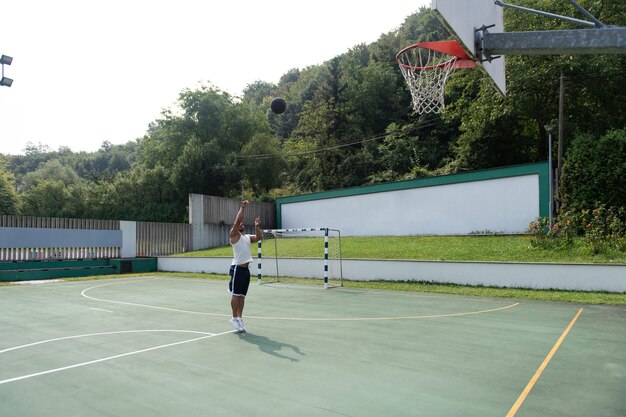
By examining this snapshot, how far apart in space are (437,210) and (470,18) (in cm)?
1850

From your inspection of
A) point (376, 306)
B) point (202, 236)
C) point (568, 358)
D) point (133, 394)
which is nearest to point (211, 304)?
point (376, 306)

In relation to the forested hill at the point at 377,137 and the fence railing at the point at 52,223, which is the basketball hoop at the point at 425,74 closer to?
the forested hill at the point at 377,137

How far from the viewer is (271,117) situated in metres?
71.9

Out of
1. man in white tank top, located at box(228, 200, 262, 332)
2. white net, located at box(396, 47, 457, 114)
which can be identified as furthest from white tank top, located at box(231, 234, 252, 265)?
white net, located at box(396, 47, 457, 114)

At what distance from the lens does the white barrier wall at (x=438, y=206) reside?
20.5m

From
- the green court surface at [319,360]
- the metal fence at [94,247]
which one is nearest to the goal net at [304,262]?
the green court surface at [319,360]

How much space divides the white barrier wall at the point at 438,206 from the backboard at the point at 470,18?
1553 cm

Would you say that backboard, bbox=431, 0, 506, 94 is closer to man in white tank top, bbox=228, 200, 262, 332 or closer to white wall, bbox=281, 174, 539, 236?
man in white tank top, bbox=228, 200, 262, 332

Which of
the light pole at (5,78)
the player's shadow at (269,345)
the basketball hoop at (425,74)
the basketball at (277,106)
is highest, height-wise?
the light pole at (5,78)

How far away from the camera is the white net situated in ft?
32.8

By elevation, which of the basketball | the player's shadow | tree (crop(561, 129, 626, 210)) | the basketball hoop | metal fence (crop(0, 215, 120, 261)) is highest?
the basketball

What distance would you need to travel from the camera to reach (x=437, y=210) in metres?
Answer: 23.3

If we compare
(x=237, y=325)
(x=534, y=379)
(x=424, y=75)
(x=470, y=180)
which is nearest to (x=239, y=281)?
(x=237, y=325)

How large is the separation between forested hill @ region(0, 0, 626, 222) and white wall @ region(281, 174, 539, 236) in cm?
203
